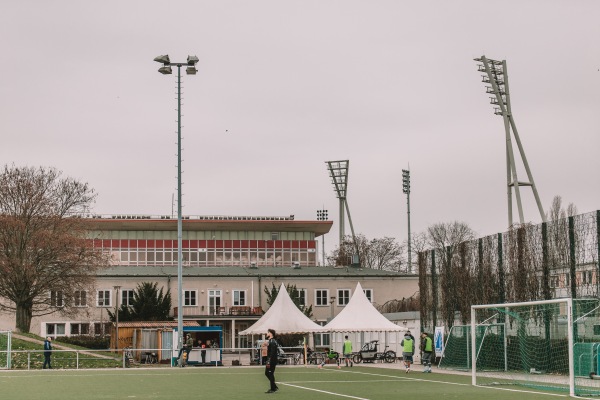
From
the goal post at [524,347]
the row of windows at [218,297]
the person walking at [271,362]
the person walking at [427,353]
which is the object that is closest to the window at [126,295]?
the row of windows at [218,297]

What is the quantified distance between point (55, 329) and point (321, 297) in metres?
21.8

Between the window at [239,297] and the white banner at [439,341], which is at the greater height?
the window at [239,297]

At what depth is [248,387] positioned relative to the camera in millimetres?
29188

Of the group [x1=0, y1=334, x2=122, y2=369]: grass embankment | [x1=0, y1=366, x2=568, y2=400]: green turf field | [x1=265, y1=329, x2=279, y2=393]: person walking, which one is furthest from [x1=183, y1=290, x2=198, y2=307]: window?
[x1=265, y1=329, x2=279, y2=393]: person walking

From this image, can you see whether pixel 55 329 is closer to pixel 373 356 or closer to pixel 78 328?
pixel 78 328

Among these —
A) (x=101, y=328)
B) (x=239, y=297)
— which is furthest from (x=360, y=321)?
(x=101, y=328)

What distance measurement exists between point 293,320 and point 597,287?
19.3 metres

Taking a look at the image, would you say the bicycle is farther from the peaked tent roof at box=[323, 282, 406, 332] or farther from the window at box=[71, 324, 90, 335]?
the window at box=[71, 324, 90, 335]

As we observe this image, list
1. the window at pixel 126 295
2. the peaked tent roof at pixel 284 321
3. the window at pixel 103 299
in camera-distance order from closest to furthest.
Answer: the peaked tent roof at pixel 284 321 → the window at pixel 103 299 → the window at pixel 126 295

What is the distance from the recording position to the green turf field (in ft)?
82.0

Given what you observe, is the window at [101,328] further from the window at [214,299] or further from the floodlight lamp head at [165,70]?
the floodlight lamp head at [165,70]

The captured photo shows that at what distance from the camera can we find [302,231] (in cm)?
11275

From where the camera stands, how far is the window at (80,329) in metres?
76.8

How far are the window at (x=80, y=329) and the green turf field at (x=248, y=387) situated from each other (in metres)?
40.5
